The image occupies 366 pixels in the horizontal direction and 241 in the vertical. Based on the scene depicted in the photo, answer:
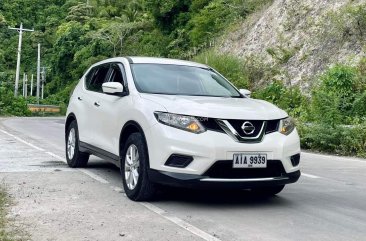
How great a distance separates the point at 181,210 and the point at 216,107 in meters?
1.23

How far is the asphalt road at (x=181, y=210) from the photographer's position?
5.29m

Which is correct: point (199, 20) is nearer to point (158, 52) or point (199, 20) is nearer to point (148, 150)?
point (158, 52)

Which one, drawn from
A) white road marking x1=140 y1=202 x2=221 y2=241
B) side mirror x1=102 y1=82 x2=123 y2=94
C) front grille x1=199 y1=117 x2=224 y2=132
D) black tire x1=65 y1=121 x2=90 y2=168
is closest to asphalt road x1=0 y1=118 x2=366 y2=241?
white road marking x1=140 y1=202 x2=221 y2=241

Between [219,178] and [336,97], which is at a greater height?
[336,97]

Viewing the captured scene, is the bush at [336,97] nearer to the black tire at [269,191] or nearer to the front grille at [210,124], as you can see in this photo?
the black tire at [269,191]

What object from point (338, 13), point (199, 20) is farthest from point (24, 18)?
point (338, 13)

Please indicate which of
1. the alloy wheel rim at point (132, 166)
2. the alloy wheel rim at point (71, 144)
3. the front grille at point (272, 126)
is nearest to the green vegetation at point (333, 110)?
the alloy wheel rim at point (71, 144)

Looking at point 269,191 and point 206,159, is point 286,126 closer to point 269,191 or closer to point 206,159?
point 269,191

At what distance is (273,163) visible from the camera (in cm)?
626

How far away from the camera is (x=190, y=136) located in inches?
239

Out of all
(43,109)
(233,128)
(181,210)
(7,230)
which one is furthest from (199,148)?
(43,109)

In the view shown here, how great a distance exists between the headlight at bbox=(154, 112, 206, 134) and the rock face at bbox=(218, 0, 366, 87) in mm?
14661

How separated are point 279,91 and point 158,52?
81.1ft

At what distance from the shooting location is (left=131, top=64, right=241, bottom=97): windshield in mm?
7281
